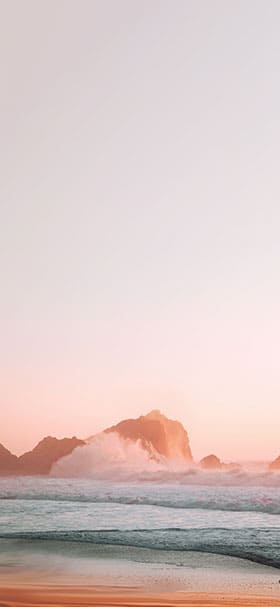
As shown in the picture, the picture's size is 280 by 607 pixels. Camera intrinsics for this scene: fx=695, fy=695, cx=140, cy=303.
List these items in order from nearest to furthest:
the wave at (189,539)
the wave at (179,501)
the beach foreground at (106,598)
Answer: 1. the beach foreground at (106,598)
2. the wave at (189,539)
3. the wave at (179,501)

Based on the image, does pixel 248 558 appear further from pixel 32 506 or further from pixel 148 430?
pixel 32 506

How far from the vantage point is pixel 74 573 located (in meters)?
9.67

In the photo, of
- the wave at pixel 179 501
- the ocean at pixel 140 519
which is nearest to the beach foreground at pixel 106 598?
the ocean at pixel 140 519

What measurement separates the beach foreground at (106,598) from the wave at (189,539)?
358 centimetres

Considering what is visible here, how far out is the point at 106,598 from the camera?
7.82 m

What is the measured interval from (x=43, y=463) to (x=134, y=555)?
747 cm

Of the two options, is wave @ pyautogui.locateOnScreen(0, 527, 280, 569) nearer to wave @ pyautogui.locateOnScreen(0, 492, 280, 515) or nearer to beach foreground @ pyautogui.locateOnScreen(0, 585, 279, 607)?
wave @ pyautogui.locateOnScreen(0, 492, 280, 515)

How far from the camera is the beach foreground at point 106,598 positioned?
7.51m

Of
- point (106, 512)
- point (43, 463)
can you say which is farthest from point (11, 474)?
point (106, 512)

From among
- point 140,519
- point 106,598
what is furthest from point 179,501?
point 106,598

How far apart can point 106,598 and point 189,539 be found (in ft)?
22.1

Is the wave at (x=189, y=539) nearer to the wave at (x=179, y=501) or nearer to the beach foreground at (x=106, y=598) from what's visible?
the wave at (x=179, y=501)

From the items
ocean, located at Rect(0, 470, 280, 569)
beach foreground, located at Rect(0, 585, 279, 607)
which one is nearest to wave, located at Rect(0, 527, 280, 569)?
ocean, located at Rect(0, 470, 280, 569)

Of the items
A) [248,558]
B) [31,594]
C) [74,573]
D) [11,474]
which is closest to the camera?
[31,594]
